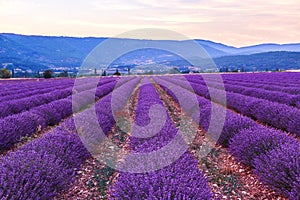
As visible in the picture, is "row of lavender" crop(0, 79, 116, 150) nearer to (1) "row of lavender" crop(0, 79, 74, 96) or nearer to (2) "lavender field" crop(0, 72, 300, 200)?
(2) "lavender field" crop(0, 72, 300, 200)

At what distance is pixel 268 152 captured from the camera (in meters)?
3.65

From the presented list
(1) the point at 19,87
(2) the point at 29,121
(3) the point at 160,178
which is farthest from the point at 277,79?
(3) the point at 160,178

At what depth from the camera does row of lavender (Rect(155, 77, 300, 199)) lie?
304 cm

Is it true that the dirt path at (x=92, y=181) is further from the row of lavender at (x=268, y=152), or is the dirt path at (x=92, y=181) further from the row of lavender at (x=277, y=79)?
the row of lavender at (x=277, y=79)

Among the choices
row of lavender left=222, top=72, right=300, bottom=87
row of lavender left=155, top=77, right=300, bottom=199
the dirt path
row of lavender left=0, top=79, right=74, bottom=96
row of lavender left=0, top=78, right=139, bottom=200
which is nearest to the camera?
row of lavender left=0, top=78, right=139, bottom=200

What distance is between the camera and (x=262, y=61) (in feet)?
373

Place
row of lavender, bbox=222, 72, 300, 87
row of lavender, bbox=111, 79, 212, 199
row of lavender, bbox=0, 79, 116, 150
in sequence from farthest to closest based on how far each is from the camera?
row of lavender, bbox=222, 72, 300, 87
row of lavender, bbox=0, 79, 116, 150
row of lavender, bbox=111, 79, 212, 199

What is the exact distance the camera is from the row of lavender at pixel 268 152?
3.04 meters

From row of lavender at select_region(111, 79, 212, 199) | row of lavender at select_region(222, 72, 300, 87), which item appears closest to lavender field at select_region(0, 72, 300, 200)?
row of lavender at select_region(111, 79, 212, 199)

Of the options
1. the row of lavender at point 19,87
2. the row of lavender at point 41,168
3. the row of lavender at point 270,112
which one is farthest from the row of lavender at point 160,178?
the row of lavender at point 19,87

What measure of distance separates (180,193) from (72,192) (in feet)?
6.42

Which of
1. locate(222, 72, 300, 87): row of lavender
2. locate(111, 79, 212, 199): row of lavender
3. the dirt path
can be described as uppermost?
locate(111, 79, 212, 199): row of lavender

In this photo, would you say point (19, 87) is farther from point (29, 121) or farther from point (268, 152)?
point (268, 152)

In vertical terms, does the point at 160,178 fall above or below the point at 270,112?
above
